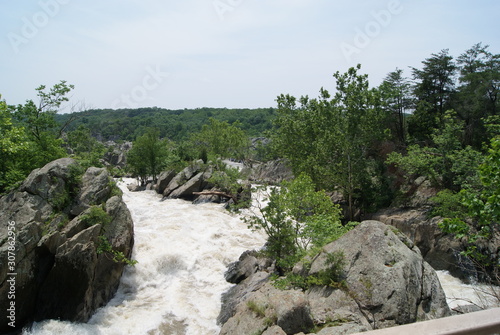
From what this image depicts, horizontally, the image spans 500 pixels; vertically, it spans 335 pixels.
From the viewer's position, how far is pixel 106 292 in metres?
14.1

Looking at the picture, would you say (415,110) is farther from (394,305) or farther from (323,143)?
(394,305)

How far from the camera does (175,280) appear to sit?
1630cm

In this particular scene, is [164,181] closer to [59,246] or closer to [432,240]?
[59,246]

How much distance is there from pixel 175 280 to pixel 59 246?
5684mm

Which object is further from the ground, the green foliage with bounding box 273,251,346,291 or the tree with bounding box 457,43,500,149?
the tree with bounding box 457,43,500,149

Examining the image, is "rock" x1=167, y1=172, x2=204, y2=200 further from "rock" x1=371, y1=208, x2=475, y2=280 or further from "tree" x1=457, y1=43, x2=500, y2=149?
"tree" x1=457, y1=43, x2=500, y2=149

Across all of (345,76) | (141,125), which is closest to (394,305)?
(345,76)

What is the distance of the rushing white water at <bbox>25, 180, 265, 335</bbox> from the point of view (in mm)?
12469

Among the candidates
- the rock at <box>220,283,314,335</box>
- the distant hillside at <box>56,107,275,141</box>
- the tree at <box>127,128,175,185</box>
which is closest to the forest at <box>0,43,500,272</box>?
the rock at <box>220,283,314,335</box>

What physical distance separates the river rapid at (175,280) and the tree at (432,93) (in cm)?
1592

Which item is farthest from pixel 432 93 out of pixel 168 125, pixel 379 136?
pixel 168 125

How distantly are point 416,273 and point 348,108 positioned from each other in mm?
16858

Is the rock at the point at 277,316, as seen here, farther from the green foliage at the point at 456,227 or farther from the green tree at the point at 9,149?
the green tree at the point at 9,149

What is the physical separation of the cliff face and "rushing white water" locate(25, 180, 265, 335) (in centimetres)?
70
